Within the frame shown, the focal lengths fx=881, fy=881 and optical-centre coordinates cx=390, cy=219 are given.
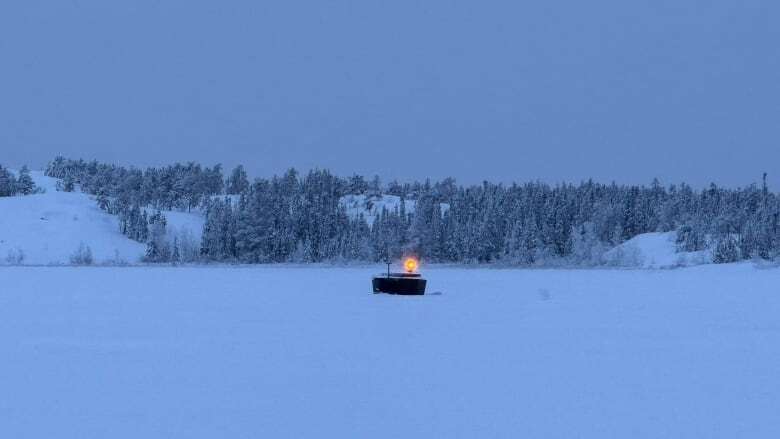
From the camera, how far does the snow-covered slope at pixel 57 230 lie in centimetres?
8600

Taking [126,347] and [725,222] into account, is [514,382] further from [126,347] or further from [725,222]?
[725,222]

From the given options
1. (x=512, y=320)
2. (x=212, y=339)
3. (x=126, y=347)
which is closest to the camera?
(x=126, y=347)

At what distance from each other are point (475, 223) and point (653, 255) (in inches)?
758

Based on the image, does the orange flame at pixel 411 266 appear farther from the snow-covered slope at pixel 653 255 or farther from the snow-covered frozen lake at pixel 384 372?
the snow-covered slope at pixel 653 255

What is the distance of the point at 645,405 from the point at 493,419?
167 cm

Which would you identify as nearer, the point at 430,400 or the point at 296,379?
the point at 430,400

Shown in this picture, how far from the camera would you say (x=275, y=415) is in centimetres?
788

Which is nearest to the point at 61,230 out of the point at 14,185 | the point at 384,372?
the point at 14,185

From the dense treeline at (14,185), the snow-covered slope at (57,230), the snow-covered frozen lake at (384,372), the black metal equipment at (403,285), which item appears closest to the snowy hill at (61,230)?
the snow-covered slope at (57,230)

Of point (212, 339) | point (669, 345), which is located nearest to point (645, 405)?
point (669, 345)

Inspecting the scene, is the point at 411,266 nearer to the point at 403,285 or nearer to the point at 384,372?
the point at 403,285

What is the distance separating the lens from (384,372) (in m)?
10.4

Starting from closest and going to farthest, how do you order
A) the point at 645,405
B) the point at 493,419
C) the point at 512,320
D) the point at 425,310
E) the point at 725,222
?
the point at 493,419
the point at 645,405
the point at 512,320
the point at 425,310
the point at 725,222

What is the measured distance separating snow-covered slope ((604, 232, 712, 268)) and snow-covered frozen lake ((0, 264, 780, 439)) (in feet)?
162
